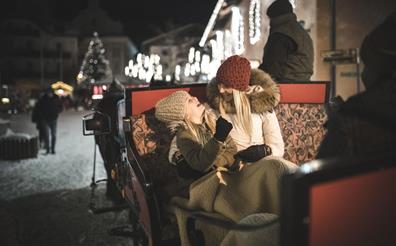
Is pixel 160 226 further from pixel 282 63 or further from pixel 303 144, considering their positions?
pixel 282 63

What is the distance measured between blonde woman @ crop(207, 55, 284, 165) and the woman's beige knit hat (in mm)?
436

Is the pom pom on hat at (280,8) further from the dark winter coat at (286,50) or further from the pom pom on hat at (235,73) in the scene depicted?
the pom pom on hat at (235,73)

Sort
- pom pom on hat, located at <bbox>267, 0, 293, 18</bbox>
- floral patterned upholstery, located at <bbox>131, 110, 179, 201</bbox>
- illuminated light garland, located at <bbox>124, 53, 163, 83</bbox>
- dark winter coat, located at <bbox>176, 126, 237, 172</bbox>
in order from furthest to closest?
illuminated light garland, located at <bbox>124, 53, 163, 83</bbox> → pom pom on hat, located at <bbox>267, 0, 293, 18</bbox> → floral patterned upholstery, located at <bbox>131, 110, 179, 201</bbox> → dark winter coat, located at <bbox>176, 126, 237, 172</bbox>

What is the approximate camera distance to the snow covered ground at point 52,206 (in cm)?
541

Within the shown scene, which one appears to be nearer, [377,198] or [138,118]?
[377,198]

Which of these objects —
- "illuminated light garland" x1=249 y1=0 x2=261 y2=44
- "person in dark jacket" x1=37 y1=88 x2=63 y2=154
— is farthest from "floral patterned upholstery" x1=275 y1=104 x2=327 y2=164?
"person in dark jacket" x1=37 y1=88 x2=63 y2=154

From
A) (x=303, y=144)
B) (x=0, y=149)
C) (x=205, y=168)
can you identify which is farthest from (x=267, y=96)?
(x=0, y=149)

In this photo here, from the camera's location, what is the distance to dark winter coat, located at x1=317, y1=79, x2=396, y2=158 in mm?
1784

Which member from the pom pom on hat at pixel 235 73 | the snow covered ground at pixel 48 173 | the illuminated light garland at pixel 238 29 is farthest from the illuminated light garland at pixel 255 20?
the pom pom on hat at pixel 235 73

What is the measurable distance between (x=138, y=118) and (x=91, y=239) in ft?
6.83

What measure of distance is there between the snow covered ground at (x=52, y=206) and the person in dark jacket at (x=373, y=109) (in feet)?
12.8

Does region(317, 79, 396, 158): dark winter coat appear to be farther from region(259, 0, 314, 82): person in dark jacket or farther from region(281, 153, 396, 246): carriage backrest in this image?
region(259, 0, 314, 82): person in dark jacket

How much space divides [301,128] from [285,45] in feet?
3.34

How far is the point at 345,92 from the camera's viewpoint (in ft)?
29.3
